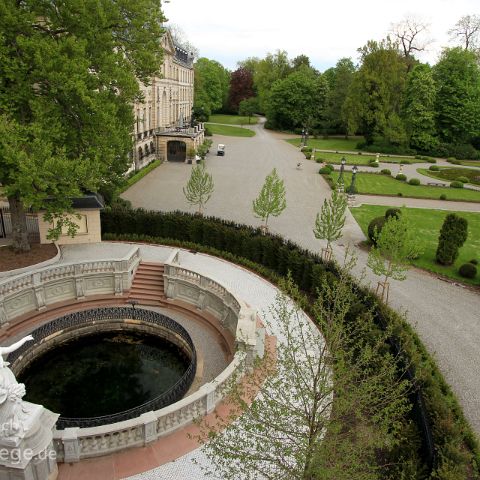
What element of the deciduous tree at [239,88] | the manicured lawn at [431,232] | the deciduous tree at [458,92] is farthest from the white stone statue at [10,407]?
the deciduous tree at [239,88]

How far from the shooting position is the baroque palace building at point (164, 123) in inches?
2020

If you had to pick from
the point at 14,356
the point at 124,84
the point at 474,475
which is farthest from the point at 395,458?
the point at 124,84

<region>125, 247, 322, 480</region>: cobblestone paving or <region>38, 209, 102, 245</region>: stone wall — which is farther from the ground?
<region>38, 209, 102, 245</region>: stone wall

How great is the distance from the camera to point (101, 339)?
18516 millimetres

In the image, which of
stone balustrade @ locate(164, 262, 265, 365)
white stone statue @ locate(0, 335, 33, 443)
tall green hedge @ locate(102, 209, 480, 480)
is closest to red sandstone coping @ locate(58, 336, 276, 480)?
white stone statue @ locate(0, 335, 33, 443)

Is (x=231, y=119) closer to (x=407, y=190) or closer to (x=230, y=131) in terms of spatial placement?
(x=230, y=131)

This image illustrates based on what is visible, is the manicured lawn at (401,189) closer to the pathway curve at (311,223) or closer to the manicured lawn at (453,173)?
the pathway curve at (311,223)

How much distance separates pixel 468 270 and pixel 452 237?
253cm

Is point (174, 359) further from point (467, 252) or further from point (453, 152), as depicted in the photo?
point (453, 152)

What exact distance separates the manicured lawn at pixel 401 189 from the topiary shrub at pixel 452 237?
19.9 meters

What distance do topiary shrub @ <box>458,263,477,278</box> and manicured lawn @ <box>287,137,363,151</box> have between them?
57.1 m

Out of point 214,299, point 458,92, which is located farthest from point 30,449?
point 458,92

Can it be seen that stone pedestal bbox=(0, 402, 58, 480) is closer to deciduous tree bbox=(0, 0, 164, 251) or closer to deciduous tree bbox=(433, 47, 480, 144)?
deciduous tree bbox=(0, 0, 164, 251)

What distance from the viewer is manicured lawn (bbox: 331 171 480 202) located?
47.8m
